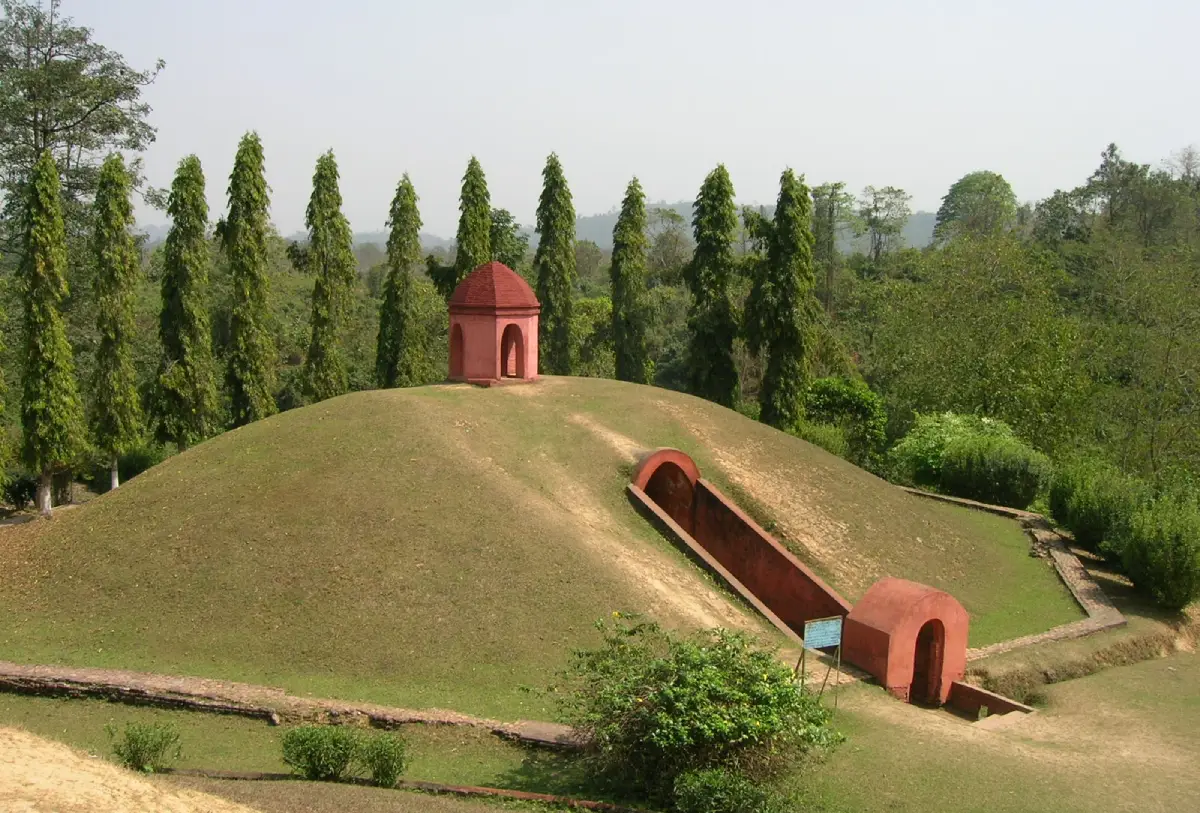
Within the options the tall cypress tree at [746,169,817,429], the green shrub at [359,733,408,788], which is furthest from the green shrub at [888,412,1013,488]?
the green shrub at [359,733,408,788]

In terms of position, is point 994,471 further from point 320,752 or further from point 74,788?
point 74,788

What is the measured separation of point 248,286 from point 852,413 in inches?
757

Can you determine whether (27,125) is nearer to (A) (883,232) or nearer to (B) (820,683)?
(B) (820,683)

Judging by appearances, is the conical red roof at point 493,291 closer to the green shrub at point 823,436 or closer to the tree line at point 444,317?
the tree line at point 444,317

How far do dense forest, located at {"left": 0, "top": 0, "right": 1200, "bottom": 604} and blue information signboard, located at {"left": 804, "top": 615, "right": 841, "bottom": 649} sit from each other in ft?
38.1

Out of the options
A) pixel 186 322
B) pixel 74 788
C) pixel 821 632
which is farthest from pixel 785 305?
pixel 74 788

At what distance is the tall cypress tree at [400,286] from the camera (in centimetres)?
3209

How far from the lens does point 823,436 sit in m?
30.9

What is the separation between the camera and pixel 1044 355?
3384 cm

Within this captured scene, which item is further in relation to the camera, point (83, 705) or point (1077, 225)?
point (1077, 225)

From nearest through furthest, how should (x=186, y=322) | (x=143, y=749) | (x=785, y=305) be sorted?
(x=143, y=749) < (x=186, y=322) < (x=785, y=305)

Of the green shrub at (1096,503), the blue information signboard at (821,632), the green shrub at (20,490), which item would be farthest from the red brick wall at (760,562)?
the green shrub at (20,490)

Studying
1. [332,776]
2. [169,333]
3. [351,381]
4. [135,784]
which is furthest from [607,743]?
[351,381]

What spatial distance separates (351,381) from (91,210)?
1509 centimetres
